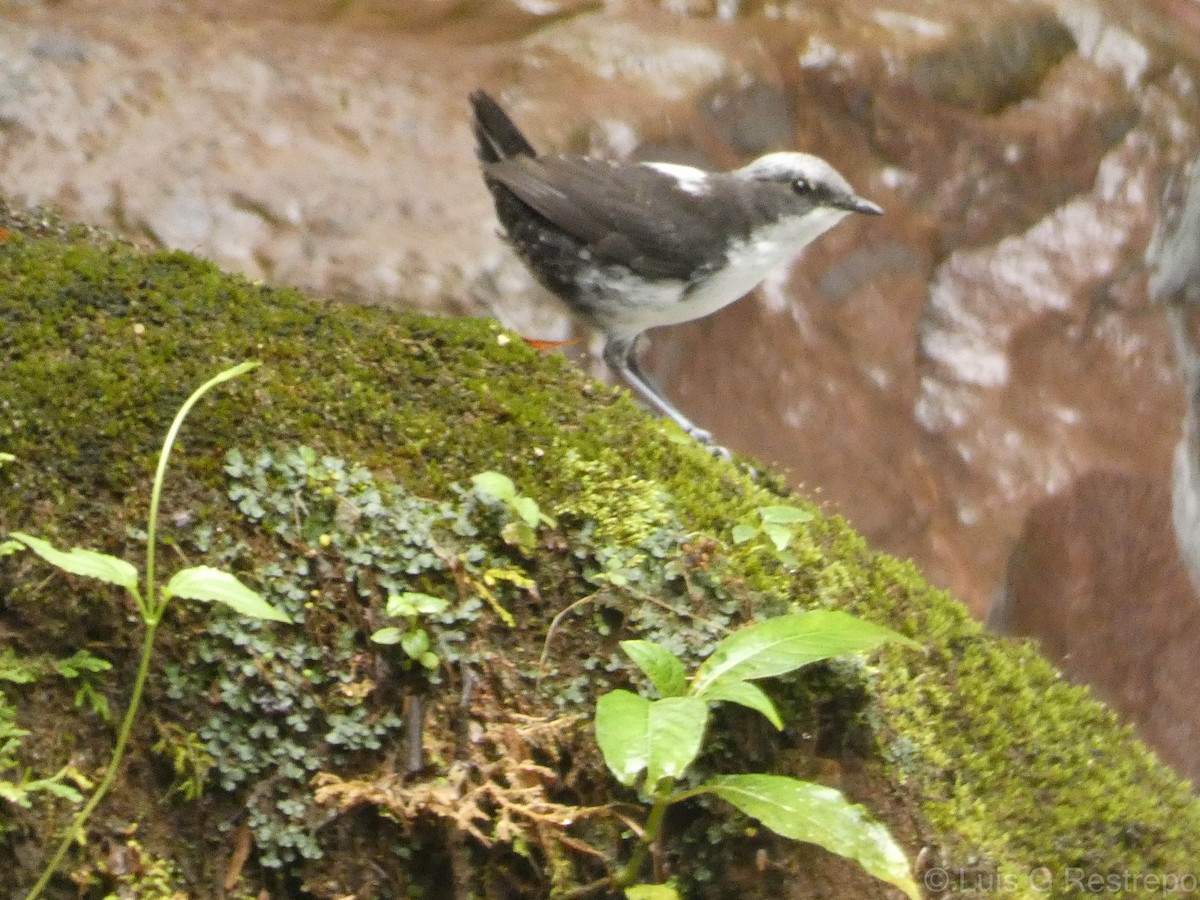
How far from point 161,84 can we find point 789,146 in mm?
2326

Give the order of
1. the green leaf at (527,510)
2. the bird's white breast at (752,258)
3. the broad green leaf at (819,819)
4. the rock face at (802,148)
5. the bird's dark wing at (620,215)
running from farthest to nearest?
the rock face at (802,148), the bird's white breast at (752,258), the bird's dark wing at (620,215), the green leaf at (527,510), the broad green leaf at (819,819)

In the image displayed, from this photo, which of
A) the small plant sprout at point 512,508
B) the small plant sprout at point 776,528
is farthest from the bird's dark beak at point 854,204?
the small plant sprout at point 512,508

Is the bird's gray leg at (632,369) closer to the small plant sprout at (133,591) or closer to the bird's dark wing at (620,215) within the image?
the bird's dark wing at (620,215)

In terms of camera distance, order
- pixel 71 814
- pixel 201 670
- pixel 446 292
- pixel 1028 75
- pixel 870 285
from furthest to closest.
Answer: pixel 1028 75
pixel 870 285
pixel 446 292
pixel 201 670
pixel 71 814

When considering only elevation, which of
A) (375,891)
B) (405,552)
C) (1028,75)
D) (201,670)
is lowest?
(375,891)

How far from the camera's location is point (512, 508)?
2086 mm

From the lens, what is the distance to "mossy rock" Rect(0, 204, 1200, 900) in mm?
1780

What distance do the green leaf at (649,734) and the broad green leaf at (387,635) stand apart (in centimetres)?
39

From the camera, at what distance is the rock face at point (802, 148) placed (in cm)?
362

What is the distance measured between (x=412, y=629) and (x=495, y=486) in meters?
0.31

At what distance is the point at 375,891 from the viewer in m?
1.79

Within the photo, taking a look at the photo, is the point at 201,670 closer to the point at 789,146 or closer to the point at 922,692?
the point at 922,692

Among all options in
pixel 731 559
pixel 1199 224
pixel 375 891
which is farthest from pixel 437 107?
pixel 1199 224

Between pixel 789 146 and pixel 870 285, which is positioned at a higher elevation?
pixel 789 146
